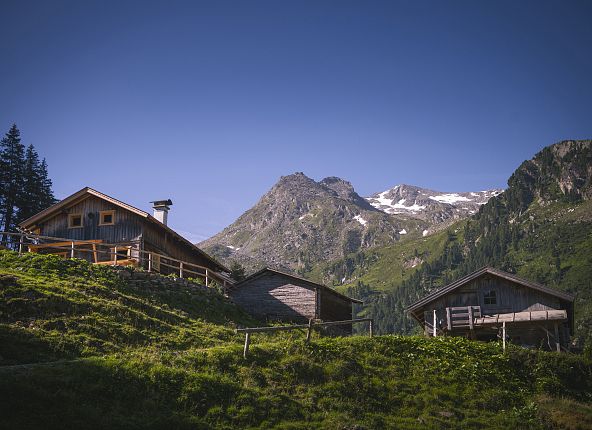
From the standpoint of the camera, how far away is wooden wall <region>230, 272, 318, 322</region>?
46.3 m

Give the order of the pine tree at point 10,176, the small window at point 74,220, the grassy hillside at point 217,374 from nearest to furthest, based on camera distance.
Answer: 1. the grassy hillside at point 217,374
2. the small window at point 74,220
3. the pine tree at point 10,176

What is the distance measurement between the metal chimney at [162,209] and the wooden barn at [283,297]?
8.89 m

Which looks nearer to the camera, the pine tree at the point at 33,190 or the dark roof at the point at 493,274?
the dark roof at the point at 493,274

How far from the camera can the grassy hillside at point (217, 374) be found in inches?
764

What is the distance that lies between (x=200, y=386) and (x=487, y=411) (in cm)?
1294

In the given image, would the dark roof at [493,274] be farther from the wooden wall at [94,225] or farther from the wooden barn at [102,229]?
the wooden wall at [94,225]

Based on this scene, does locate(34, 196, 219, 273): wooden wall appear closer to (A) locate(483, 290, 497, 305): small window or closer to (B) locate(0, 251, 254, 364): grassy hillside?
(B) locate(0, 251, 254, 364): grassy hillside

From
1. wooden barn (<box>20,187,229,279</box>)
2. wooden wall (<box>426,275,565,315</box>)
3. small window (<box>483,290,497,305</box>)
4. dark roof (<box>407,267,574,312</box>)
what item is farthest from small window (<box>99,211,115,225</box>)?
small window (<box>483,290,497,305</box>)

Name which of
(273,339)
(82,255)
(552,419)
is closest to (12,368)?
(273,339)

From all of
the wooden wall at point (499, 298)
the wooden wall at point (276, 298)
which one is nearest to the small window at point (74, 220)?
the wooden wall at point (276, 298)

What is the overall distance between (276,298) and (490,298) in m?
17.3

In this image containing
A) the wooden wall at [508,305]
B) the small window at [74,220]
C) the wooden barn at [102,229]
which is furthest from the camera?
the small window at [74,220]

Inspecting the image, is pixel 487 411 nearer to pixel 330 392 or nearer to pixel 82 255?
pixel 330 392

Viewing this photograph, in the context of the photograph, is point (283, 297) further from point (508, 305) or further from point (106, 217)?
point (508, 305)
